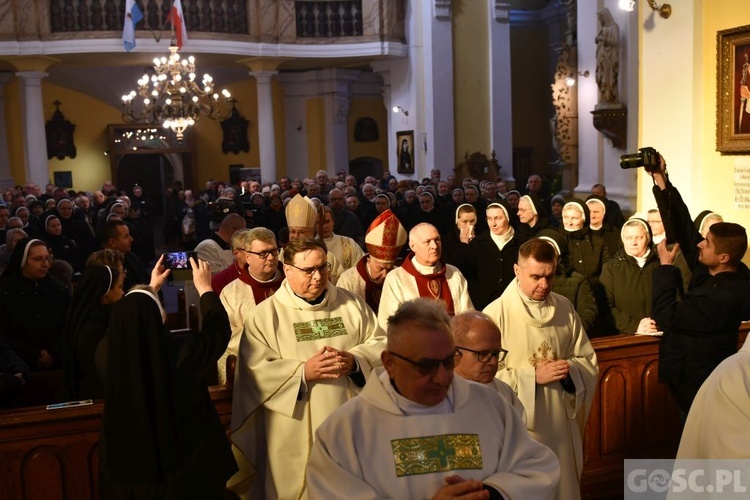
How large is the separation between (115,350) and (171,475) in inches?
23.8

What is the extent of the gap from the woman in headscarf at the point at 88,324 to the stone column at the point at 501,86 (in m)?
15.3

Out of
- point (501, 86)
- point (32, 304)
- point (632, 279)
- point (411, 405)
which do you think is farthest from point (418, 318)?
point (501, 86)

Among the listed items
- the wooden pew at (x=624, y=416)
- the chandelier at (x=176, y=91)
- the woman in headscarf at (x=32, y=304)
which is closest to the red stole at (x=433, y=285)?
the wooden pew at (x=624, y=416)

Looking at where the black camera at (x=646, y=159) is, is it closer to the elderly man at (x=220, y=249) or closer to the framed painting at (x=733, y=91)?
the framed painting at (x=733, y=91)

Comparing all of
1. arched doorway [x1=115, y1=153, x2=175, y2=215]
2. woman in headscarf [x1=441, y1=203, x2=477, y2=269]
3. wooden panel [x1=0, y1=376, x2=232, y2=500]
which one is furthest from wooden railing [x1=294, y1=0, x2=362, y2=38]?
wooden panel [x1=0, y1=376, x2=232, y2=500]

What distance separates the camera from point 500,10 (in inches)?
734

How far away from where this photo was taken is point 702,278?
17.4 ft

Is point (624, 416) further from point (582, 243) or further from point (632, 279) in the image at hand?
point (582, 243)

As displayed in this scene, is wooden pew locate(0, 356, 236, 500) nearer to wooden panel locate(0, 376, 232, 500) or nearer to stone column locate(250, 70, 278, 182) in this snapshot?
wooden panel locate(0, 376, 232, 500)

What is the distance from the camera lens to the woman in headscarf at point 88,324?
14.4 ft

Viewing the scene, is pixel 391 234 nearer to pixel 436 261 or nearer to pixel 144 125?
pixel 436 261

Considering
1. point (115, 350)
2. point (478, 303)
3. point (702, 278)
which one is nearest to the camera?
point (115, 350)

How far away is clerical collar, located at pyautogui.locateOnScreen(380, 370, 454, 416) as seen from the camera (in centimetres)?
282

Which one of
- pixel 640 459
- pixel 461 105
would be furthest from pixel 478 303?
pixel 461 105
